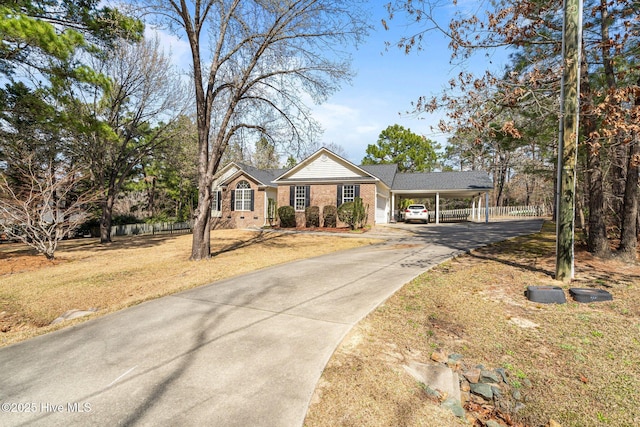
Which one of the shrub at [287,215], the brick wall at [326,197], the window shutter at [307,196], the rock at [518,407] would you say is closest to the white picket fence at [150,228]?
the shrub at [287,215]

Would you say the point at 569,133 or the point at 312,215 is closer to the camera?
the point at 569,133

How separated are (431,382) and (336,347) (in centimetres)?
112

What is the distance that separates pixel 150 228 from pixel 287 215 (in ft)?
38.1

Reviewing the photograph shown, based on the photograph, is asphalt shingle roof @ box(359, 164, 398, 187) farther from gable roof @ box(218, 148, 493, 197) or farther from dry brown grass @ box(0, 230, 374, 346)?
dry brown grass @ box(0, 230, 374, 346)

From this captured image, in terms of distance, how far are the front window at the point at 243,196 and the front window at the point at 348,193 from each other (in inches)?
316

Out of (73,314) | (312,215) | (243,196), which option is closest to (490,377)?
(73,314)

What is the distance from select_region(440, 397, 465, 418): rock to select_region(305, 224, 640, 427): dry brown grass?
10 centimetres

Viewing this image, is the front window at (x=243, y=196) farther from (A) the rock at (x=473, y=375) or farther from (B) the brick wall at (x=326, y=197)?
(A) the rock at (x=473, y=375)

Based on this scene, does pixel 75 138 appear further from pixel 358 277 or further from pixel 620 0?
pixel 620 0

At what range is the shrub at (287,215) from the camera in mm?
21531

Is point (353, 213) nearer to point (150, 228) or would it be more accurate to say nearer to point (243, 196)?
point (243, 196)

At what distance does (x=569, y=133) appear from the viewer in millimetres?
6477

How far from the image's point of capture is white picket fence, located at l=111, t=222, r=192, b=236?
2327 cm

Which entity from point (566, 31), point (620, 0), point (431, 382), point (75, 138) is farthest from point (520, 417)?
point (75, 138)
